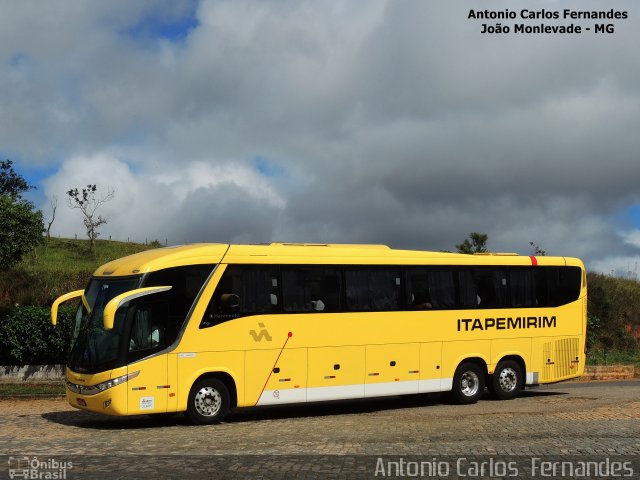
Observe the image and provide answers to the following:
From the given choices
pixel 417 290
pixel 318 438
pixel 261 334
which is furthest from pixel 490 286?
pixel 318 438

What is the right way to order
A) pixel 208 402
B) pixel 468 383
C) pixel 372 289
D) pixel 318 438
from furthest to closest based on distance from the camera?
pixel 468 383 < pixel 372 289 < pixel 208 402 < pixel 318 438

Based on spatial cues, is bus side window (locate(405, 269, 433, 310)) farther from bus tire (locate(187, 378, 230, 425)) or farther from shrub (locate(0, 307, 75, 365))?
shrub (locate(0, 307, 75, 365))

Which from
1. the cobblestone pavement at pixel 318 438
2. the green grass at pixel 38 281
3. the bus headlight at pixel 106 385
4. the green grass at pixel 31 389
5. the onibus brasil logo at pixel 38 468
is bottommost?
the green grass at pixel 31 389

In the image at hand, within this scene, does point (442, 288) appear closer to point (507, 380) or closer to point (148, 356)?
point (507, 380)

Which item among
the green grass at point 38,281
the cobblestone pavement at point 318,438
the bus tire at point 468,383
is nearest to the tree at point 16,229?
the green grass at point 38,281

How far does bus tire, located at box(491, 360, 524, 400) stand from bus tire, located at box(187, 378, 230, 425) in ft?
24.9

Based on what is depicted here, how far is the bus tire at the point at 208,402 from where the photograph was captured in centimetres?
1555

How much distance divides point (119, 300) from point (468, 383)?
367 inches

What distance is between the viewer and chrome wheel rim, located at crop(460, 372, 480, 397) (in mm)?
19656

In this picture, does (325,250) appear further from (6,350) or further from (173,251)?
(6,350)

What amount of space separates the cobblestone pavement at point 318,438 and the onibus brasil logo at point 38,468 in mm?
115

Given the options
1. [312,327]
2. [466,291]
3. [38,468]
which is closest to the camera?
[38,468]

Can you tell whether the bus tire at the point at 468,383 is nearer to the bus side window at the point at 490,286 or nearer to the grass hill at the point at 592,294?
the bus side window at the point at 490,286

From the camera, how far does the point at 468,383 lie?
Answer: 19766 mm
